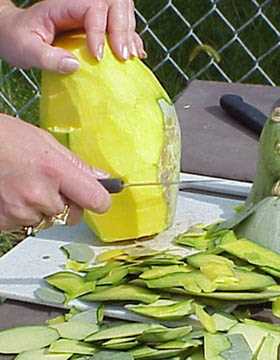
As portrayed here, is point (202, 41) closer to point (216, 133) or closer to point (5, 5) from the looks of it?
point (216, 133)

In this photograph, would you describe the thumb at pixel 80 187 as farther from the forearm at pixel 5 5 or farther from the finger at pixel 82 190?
the forearm at pixel 5 5

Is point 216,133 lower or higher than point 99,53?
lower

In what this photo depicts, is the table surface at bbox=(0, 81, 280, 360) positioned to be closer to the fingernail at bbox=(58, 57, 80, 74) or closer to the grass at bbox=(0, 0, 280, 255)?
the fingernail at bbox=(58, 57, 80, 74)

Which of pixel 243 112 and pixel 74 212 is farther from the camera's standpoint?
pixel 243 112

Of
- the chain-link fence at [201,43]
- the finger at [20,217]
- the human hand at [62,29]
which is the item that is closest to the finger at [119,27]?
the human hand at [62,29]

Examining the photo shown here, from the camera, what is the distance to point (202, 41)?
9.60 feet

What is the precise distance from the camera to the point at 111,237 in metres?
1.18

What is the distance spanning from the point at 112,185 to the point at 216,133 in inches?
19.9

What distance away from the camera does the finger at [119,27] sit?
119cm

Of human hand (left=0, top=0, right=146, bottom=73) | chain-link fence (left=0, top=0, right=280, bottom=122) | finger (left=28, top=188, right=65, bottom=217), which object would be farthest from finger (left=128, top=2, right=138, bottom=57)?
chain-link fence (left=0, top=0, right=280, bottom=122)

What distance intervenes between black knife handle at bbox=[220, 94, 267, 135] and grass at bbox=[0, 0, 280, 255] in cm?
111

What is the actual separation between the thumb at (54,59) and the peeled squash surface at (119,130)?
0.01 meters

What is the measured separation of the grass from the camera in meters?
2.77

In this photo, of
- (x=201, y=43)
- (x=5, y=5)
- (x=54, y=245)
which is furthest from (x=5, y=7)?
(x=201, y=43)
